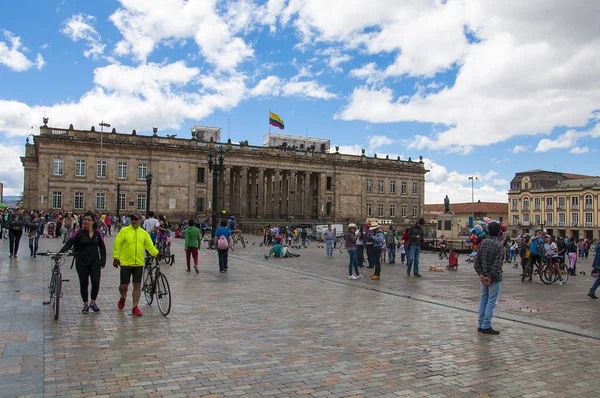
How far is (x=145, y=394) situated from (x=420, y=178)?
73500mm

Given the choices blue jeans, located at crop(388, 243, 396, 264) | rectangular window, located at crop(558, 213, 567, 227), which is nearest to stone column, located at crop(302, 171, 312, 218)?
rectangular window, located at crop(558, 213, 567, 227)

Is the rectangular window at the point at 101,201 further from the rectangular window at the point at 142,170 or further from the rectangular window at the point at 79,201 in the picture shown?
Answer: the rectangular window at the point at 142,170

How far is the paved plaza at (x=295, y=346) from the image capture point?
5.05 metres

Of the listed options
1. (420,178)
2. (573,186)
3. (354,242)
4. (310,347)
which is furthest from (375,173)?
(310,347)

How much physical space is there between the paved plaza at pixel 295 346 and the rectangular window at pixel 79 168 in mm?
43581

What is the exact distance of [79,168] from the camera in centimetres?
5216

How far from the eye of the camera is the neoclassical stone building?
51.8 metres

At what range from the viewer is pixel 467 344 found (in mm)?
7023

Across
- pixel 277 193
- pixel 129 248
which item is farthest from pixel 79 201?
pixel 129 248

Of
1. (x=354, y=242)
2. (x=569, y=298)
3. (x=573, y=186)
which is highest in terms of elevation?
(x=573, y=186)

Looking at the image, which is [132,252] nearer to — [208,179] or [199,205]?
[199,205]

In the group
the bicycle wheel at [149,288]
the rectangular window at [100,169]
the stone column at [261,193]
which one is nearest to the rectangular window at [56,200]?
the rectangular window at [100,169]

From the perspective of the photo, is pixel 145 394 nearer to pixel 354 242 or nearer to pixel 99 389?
Result: pixel 99 389

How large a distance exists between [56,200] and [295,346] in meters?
51.5
